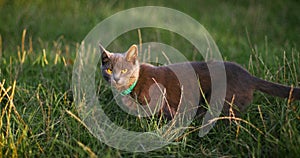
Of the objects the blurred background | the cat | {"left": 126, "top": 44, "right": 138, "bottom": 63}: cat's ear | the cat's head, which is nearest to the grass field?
the blurred background

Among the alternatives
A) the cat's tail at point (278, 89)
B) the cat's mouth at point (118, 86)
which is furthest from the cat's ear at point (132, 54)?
the cat's tail at point (278, 89)

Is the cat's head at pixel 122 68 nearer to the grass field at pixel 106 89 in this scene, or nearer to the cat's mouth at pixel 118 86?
the cat's mouth at pixel 118 86

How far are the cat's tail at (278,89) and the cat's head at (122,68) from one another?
3.30 ft

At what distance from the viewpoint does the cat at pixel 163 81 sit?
9.32ft

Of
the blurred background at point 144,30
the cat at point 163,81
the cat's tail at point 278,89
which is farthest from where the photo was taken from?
the blurred background at point 144,30

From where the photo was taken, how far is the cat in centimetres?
284

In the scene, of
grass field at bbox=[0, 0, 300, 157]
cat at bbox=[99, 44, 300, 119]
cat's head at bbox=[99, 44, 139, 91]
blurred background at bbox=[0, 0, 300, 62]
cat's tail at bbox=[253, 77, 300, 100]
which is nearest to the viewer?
grass field at bbox=[0, 0, 300, 157]

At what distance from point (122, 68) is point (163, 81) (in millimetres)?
382

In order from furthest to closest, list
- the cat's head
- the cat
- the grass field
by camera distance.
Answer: the cat's head
the cat
the grass field

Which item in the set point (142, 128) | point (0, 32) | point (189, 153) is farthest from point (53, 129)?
point (0, 32)

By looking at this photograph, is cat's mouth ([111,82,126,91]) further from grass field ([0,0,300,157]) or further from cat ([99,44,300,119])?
grass field ([0,0,300,157])

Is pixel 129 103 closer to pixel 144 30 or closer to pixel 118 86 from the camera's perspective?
pixel 118 86

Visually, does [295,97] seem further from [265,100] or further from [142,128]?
[142,128]

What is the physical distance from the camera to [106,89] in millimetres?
3488
